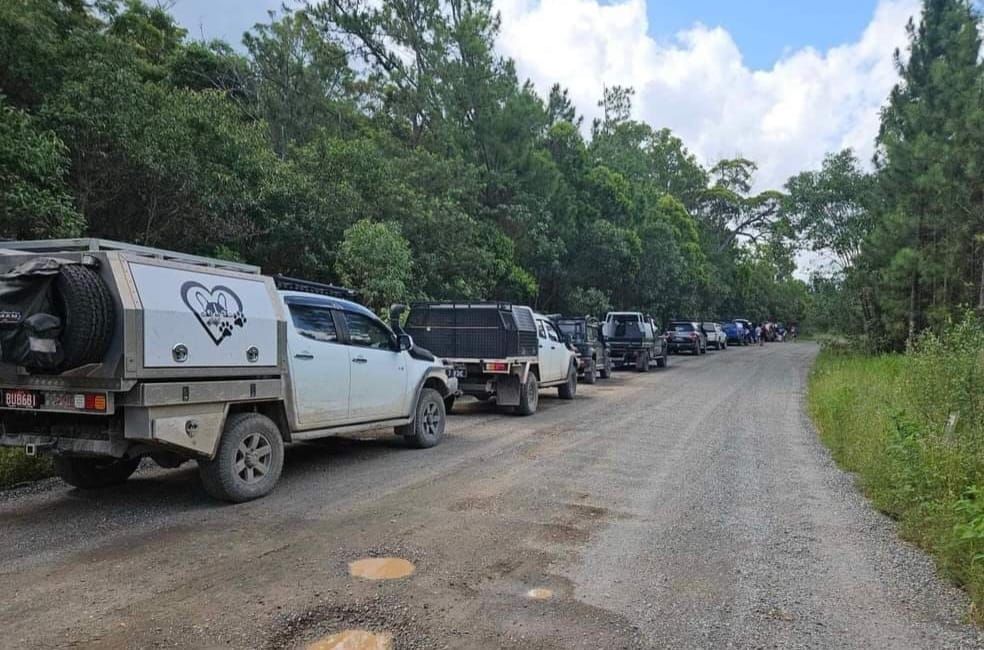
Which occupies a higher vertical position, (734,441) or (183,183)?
(183,183)

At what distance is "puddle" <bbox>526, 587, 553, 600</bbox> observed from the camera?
4227 millimetres

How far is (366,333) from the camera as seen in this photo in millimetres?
8250

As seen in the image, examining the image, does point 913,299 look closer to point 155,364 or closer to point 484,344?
point 484,344

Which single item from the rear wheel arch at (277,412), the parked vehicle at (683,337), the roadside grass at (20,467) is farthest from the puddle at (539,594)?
the parked vehicle at (683,337)

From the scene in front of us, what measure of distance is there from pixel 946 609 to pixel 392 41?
1085 inches

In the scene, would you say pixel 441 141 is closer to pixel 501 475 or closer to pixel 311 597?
pixel 501 475

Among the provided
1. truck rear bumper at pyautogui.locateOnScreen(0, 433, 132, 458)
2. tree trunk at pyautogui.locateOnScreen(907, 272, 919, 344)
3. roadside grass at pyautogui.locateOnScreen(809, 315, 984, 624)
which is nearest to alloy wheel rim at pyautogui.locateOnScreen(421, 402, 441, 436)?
truck rear bumper at pyautogui.locateOnScreen(0, 433, 132, 458)

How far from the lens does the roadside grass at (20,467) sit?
6625 mm

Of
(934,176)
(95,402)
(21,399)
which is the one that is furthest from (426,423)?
(934,176)

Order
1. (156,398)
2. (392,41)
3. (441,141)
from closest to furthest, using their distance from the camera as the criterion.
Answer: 1. (156,398)
2. (441,141)
3. (392,41)

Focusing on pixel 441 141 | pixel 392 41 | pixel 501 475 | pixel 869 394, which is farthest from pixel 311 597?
pixel 392 41

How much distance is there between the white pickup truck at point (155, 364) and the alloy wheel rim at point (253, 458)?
0.03 feet

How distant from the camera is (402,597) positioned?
165 inches

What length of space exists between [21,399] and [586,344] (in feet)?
50.7
